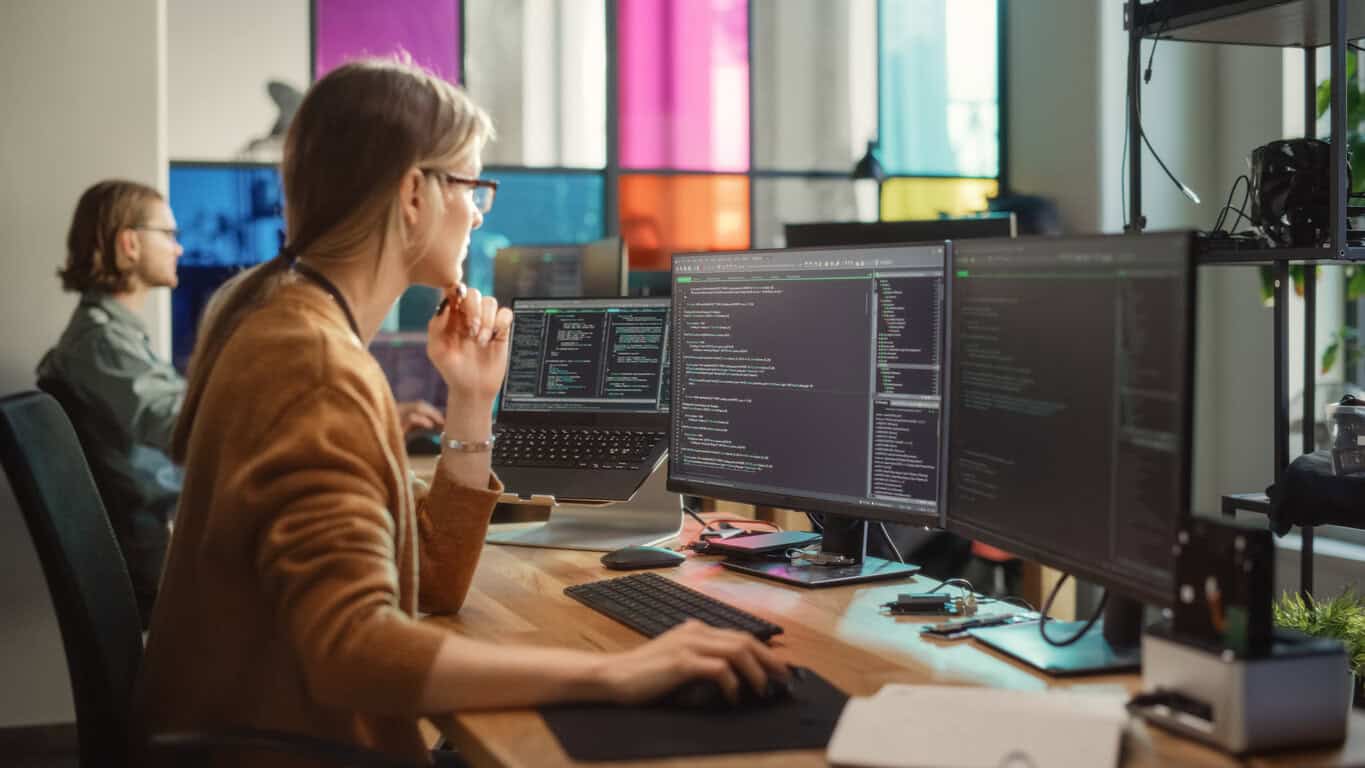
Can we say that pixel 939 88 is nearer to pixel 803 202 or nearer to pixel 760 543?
pixel 803 202

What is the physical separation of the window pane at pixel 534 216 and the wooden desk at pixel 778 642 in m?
2.73

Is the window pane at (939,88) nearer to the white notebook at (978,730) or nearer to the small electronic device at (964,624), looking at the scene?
the small electronic device at (964,624)

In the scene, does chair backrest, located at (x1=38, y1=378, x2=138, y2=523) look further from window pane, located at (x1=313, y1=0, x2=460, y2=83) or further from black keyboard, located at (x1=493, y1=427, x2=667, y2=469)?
window pane, located at (x1=313, y1=0, x2=460, y2=83)

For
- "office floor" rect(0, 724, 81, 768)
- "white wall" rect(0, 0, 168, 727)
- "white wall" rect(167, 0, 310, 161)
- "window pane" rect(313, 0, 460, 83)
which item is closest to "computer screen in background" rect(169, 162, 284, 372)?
"white wall" rect(167, 0, 310, 161)

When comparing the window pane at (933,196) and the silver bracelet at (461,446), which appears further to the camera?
the window pane at (933,196)

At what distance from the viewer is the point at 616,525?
7.38 ft

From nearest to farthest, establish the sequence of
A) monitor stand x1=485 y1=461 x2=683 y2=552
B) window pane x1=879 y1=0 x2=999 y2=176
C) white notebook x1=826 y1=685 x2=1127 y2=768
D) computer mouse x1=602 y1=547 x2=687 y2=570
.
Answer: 1. white notebook x1=826 y1=685 x2=1127 y2=768
2. computer mouse x1=602 y1=547 x2=687 y2=570
3. monitor stand x1=485 y1=461 x2=683 y2=552
4. window pane x1=879 y1=0 x2=999 y2=176

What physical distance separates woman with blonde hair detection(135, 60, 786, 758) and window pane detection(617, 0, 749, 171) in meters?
3.41

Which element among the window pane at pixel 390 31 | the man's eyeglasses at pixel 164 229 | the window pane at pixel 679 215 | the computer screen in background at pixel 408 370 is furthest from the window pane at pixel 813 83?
the man's eyeglasses at pixel 164 229

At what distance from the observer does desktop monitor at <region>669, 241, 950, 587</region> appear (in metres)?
1.66

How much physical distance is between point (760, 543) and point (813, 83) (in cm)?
357

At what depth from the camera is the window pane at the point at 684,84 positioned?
4.97m

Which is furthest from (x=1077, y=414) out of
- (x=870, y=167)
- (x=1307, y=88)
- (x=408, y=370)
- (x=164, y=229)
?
(x=870, y=167)

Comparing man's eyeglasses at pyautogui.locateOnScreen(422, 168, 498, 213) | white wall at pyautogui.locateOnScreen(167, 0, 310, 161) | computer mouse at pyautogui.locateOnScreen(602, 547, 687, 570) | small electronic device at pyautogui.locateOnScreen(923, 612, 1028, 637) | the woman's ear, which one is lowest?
small electronic device at pyautogui.locateOnScreen(923, 612, 1028, 637)
